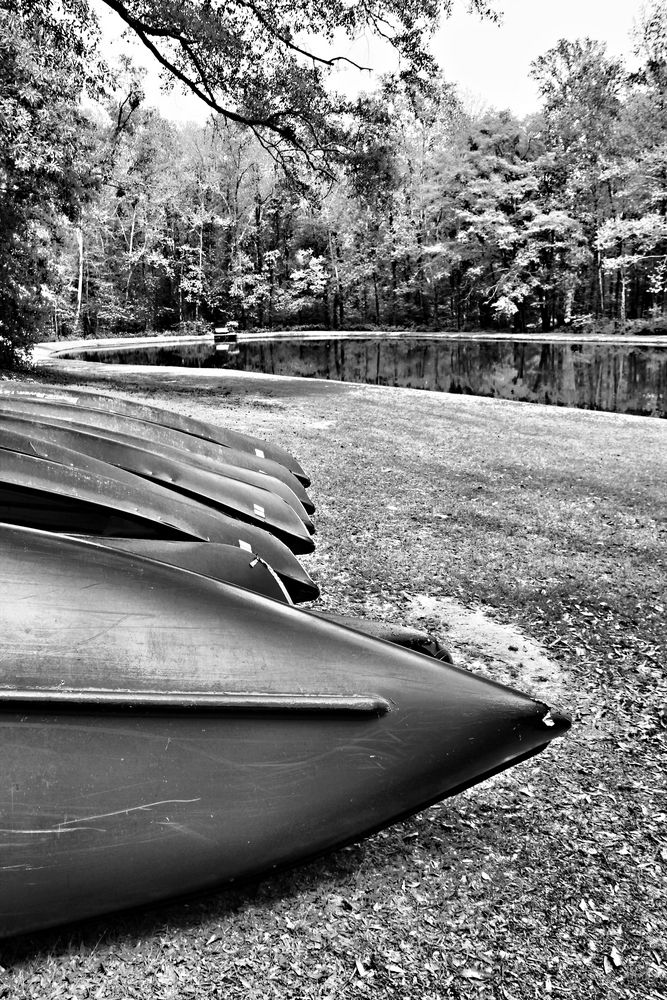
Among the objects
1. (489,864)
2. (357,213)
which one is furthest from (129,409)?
(357,213)

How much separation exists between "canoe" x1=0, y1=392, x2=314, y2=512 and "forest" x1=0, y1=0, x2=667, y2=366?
9121 mm

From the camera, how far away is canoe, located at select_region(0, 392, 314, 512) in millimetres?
3510

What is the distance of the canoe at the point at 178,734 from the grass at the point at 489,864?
0.17 m

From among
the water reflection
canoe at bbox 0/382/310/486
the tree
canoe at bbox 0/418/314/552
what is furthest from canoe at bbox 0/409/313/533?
the water reflection

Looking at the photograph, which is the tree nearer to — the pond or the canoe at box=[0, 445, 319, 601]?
the pond

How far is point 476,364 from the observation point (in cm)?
2500

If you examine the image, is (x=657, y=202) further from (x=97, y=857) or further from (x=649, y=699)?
(x=97, y=857)

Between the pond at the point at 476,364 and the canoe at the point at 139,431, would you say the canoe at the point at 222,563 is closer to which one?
the canoe at the point at 139,431

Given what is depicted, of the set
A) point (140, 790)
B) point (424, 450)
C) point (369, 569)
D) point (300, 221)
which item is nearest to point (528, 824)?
point (140, 790)

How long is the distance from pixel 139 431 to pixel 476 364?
73.8ft

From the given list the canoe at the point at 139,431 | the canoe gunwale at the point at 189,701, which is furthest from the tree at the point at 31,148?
the canoe gunwale at the point at 189,701

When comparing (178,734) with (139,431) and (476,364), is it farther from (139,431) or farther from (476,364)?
(476,364)

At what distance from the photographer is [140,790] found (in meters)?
1.82

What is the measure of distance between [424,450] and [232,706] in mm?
6688
